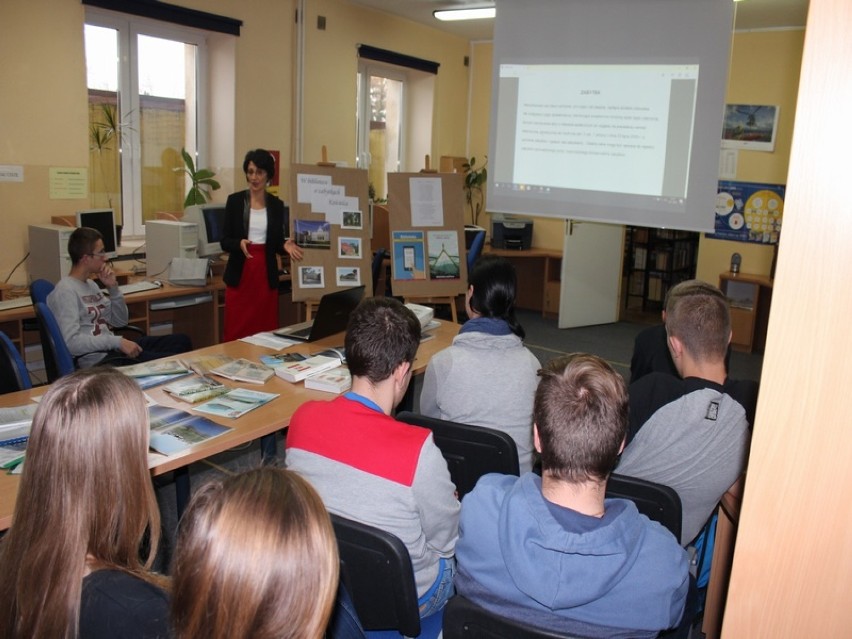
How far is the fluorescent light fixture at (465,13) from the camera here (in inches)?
284

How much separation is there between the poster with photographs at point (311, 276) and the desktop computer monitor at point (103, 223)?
1.34 meters

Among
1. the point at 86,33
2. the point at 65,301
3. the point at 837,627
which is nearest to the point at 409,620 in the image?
the point at 837,627

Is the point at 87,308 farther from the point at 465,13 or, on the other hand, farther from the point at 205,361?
the point at 465,13

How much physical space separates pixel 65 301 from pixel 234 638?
3.15 m

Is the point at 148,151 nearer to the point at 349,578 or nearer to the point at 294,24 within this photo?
the point at 294,24

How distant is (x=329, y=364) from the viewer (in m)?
3.12

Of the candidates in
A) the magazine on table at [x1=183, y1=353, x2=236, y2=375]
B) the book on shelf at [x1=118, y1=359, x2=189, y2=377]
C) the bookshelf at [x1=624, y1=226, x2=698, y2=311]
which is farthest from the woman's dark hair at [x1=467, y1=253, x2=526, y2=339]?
the bookshelf at [x1=624, y1=226, x2=698, y2=311]

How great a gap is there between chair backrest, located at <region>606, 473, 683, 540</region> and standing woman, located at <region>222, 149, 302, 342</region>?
3.25 metres

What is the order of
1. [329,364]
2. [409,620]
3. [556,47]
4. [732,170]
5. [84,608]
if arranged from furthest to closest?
1. [732,170]
2. [556,47]
3. [329,364]
4. [409,620]
5. [84,608]

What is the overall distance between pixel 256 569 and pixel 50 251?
4412 mm

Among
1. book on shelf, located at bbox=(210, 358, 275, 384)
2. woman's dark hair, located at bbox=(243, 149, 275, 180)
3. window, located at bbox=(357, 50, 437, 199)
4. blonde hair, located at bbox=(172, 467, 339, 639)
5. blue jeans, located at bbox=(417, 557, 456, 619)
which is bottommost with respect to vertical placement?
blue jeans, located at bbox=(417, 557, 456, 619)

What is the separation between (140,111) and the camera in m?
5.84

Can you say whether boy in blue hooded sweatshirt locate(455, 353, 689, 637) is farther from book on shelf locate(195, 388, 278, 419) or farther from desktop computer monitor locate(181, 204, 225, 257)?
desktop computer monitor locate(181, 204, 225, 257)

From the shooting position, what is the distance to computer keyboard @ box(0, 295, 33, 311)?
422 cm
